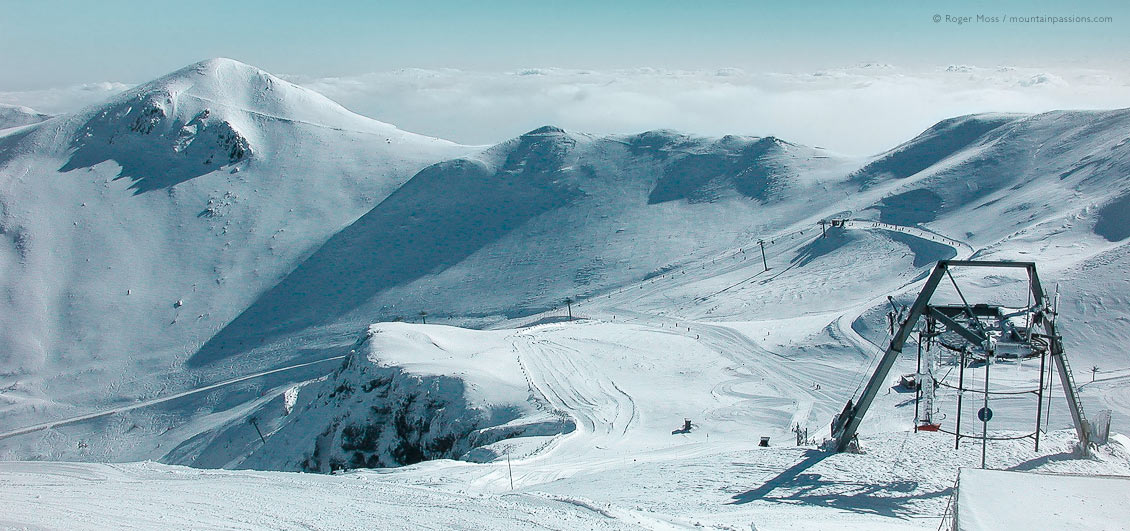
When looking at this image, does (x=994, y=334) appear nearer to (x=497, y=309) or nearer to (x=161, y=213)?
(x=497, y=309)

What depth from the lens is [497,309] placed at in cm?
8956

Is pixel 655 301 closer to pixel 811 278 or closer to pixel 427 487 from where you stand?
pixel 811 278

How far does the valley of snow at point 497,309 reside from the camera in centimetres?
2544

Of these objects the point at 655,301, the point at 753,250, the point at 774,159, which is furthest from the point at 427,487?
the point at 774,159

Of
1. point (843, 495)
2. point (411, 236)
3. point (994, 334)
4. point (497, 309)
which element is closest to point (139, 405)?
point (497, 309)

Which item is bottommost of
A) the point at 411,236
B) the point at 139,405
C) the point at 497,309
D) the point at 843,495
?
the point at 139,405

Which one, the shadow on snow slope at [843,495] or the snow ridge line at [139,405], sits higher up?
the shadow on snow slope at [843,495]

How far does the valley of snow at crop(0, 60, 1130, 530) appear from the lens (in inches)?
1001

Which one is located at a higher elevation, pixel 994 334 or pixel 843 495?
pixel 994 334

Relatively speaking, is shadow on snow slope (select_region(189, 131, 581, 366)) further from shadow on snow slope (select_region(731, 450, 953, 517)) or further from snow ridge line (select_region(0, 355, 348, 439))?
shadow on snow slope (select_region(731, 450, 953, 517))

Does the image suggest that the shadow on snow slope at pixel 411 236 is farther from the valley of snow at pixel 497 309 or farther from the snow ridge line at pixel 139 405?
the snow ridge line at pixel 139 405

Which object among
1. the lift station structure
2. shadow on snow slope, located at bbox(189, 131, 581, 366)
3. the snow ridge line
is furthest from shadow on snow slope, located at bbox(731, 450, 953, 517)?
shadow on snow slope, located at bbox(189, 131, 581, 366)

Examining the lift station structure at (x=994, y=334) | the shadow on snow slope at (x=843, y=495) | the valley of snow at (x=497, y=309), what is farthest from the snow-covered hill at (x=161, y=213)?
the lift station structure at (x=994, y=334)

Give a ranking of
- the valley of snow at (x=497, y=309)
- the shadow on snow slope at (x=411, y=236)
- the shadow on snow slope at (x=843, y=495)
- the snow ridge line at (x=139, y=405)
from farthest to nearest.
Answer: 1. the shadow on snow slope at (x=411, y=236)
2. the snow ridge line at (x=139, y=405)
3. the valley of snow at (x=497, y=309)
4. the shadow on snow slope at (x=843, y=495)
